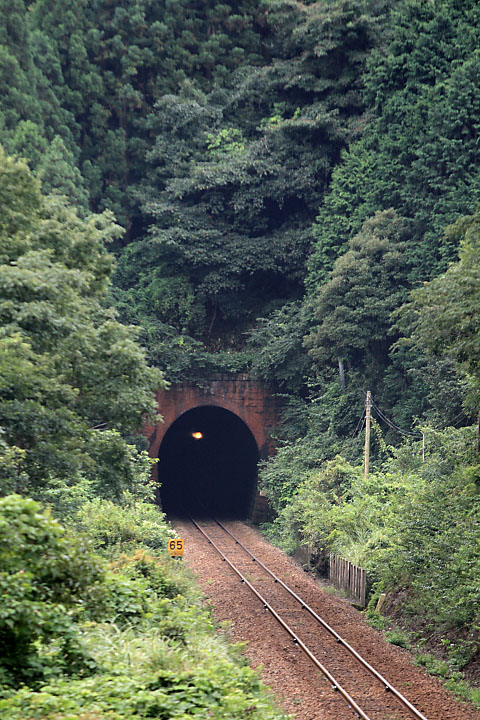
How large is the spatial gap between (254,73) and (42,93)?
29.9 feet

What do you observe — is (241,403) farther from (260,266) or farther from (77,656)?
(77,656)

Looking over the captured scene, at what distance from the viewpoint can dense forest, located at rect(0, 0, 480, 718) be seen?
40.8ft

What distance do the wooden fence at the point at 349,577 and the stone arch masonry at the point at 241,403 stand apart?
10.6 metres

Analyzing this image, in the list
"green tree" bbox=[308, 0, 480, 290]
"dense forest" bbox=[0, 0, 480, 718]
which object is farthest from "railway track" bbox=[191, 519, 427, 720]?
"green tree" bbox=[308, 0, 480, 290]

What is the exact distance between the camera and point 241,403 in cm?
2914

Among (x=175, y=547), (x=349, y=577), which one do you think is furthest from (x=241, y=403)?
(x=175, y=547)

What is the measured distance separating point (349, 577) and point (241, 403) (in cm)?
1280

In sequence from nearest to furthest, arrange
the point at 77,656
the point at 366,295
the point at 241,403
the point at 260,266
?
the point at 77,656
the point at 366,295
the point at 241,403
the point at 260,266

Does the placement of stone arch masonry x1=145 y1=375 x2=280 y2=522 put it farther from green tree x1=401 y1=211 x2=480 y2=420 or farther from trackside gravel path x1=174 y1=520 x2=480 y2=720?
green tree x1=401 y1=211 x2=480 y2=420

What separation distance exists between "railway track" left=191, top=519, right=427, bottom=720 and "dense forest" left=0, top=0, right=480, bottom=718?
1483mm

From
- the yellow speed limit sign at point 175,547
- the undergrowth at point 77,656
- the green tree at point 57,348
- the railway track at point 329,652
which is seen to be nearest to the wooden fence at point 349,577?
the railway track at point 329,652

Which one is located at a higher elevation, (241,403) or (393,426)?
(241,403)

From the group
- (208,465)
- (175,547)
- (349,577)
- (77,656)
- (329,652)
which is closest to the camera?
(77,656)

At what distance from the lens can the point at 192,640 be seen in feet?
27.5
